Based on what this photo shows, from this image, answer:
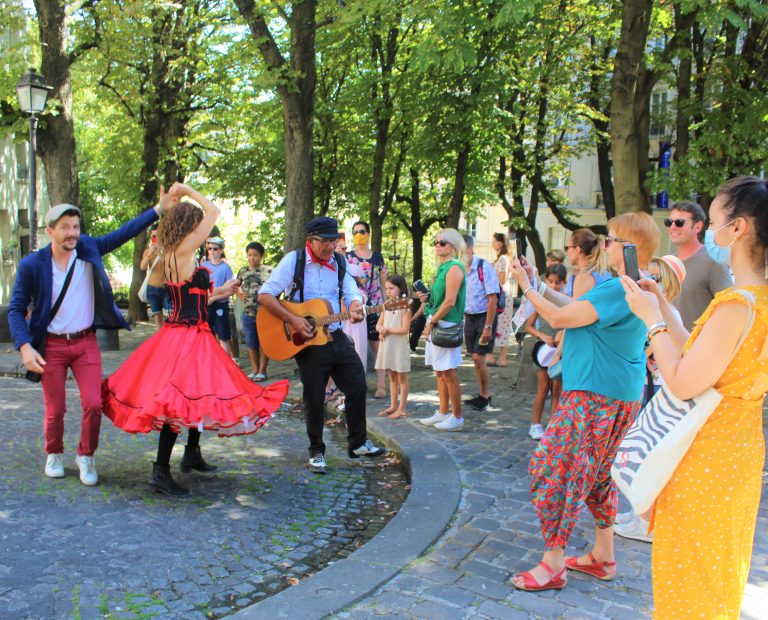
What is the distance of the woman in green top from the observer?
7410 mm

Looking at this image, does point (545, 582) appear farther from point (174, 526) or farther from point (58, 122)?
point (58, 122)

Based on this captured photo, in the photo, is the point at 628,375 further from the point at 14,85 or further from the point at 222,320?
the point at 14,85

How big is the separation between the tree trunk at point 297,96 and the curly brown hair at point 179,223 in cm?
578

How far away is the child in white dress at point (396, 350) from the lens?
812cm

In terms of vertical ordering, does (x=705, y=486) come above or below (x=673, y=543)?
above

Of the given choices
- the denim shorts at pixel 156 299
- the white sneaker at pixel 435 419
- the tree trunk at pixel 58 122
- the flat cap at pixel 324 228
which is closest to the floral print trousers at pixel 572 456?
the flat cap at pixel 324 228

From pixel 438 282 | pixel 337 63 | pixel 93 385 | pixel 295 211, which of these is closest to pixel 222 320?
pixel 295 211

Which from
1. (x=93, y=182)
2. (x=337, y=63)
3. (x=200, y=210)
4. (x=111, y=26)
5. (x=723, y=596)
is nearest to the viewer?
(x=723, y=596)

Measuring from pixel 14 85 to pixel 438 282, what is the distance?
36.0ft

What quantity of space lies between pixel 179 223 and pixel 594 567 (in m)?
3.64

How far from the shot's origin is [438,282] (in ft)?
25.1

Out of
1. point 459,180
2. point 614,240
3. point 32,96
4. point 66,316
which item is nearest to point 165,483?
point 66,316

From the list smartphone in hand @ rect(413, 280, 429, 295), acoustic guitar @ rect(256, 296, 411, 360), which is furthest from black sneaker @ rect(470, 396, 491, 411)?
acoustic guitar @ rect(256, 296, 411, 360)

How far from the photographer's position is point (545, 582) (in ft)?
12.8
